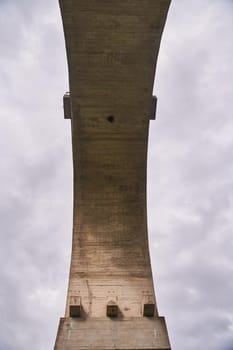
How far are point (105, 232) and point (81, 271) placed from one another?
1.17 meters

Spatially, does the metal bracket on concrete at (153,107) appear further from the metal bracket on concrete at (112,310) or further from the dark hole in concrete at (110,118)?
Result: the metal bracket on concrete at (112,310)

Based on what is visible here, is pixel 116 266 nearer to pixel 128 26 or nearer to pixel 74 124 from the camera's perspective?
pixel 74 124

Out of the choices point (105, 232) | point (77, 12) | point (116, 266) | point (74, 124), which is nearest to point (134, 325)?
point (116, 266)

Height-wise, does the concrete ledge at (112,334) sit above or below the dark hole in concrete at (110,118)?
below

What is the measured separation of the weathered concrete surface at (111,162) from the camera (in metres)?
10.5

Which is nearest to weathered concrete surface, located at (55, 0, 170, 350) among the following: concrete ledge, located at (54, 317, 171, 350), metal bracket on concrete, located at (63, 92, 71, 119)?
concrete ledge, located at (54, 317, 171, 350)

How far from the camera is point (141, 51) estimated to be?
11148 mm

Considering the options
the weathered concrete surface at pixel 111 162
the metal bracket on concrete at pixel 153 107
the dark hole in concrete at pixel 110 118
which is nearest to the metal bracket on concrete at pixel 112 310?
the weathered concrete surface at pixel 111 162

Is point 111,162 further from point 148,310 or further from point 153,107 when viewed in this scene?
point 148,310

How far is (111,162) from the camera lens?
12258mm

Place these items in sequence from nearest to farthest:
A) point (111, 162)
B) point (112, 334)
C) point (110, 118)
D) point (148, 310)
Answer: point (112, 334), point (148, 310), point (110, 118), point (111, 162)

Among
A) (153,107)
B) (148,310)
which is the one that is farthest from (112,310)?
(153,107)

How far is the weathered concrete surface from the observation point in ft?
34.3

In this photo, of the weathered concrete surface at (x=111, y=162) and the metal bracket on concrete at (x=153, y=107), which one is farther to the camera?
the metal bracket on concrete at (x=153, y=107)
